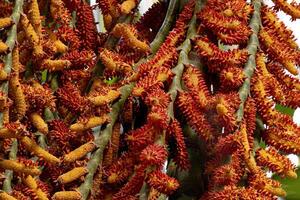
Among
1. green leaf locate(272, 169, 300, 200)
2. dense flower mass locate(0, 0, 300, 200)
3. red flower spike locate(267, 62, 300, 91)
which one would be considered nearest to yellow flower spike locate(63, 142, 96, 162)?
dense flower mass locate(0, 0, 300, 200)

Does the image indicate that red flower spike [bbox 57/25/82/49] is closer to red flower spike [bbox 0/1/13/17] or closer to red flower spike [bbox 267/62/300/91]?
red flower spike [bbox 0/1/13/17]

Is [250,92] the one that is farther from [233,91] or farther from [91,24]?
[91,24]

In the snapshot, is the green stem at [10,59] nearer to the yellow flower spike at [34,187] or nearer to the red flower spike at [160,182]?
the yellow flower spike at [34,187]

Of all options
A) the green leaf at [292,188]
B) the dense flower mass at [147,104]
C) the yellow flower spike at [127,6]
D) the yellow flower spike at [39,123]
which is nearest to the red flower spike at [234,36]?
the dense flower mass at [147,104]

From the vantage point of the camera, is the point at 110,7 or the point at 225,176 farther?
the point at 110,7

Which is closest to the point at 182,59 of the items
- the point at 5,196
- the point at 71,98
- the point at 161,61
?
the point at 161,61

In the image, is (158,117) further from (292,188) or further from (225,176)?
(292,188)

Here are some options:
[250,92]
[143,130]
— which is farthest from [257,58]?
[143,130]
